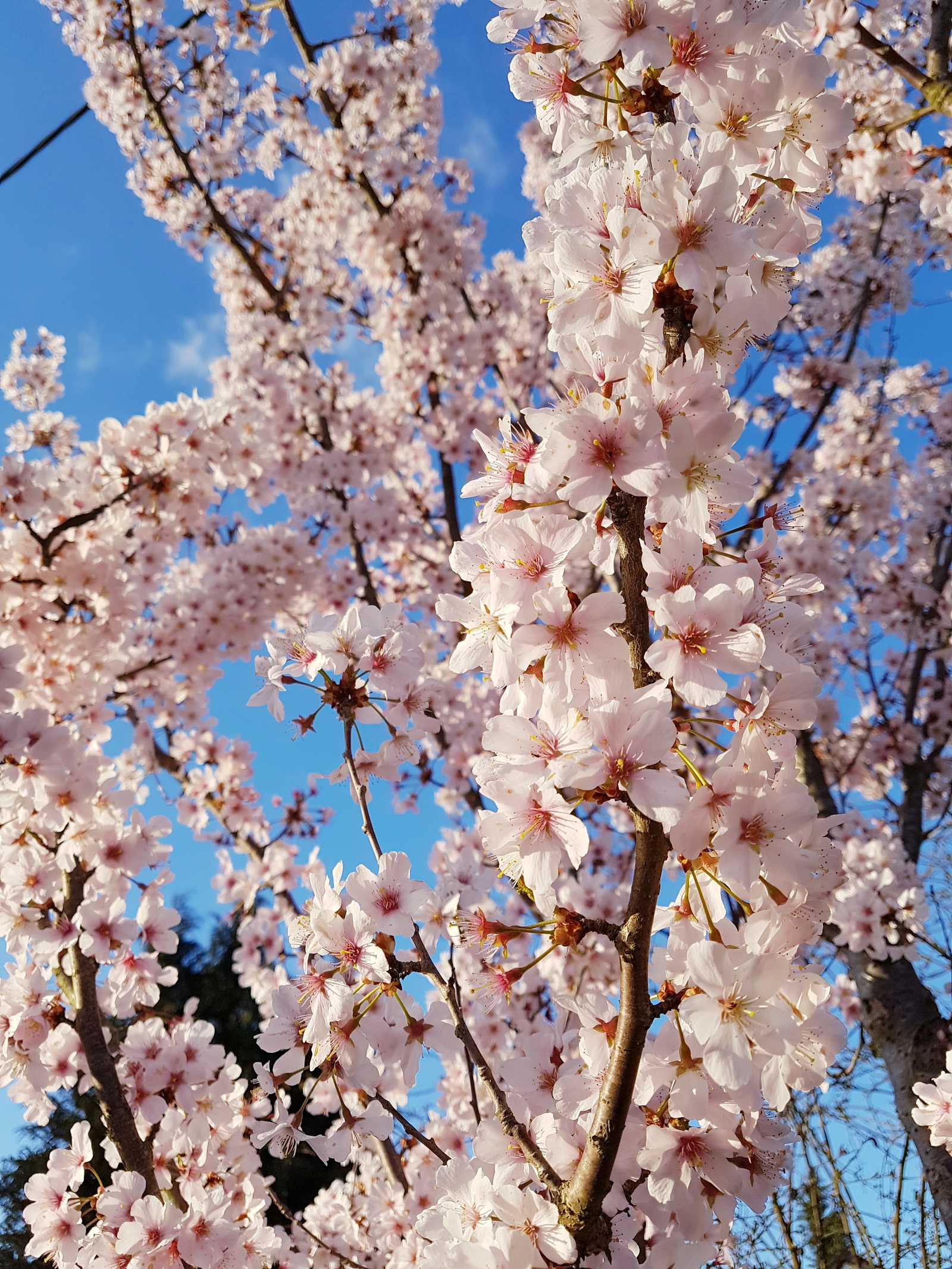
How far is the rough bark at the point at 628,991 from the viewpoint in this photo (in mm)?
1226

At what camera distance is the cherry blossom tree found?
123 centimetres

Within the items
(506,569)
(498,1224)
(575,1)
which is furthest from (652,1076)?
(575,1)

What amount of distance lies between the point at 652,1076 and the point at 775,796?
494mm

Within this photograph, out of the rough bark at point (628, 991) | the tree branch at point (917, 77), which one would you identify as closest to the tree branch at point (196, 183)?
the tree branch at point (917, 77)

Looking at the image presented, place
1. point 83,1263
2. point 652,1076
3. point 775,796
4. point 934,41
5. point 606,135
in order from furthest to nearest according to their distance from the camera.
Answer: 1. point 934,41
2. point 83,1263
3. point 606,135
4. point 652,1076
5. point 775,796

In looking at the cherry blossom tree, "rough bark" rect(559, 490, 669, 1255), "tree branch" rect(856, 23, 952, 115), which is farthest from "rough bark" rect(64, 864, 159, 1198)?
"tree branch" rect(856, 23, 952, 115)

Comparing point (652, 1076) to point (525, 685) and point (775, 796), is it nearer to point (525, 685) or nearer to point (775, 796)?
point (775, 796)

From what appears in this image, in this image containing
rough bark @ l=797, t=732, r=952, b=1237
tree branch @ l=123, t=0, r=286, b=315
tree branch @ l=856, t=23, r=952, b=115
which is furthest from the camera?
tree branch @ l=123, t=0, r=286, b=315

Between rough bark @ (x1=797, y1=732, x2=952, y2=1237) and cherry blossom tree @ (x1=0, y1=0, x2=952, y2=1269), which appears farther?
rough bark @ (x1=797, y1=732, x2=952, y2=1237)

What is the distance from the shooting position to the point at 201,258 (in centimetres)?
763

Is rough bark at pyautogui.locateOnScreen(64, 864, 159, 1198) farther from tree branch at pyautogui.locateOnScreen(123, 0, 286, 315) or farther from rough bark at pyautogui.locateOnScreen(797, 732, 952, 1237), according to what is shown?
tree branch at pyautogui.locateOnScreen(123, 0, 286, 315)

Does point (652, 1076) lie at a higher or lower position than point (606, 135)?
lower

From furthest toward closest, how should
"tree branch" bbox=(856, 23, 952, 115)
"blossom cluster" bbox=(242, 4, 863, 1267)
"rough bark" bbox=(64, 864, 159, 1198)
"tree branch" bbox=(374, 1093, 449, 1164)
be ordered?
"tree branch" bbox=(856, 23, 952, 115), "rough bark" bbox=(64, 864, 159, 1198), "tree branch" bbox=(374, 1093, 449, 1164), "blossom cluster" bbox=(242, 4, 863, 1267)

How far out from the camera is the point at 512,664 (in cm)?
128
